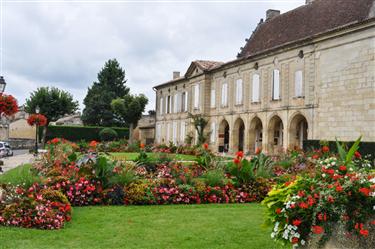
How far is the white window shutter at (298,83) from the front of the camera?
71.6 feet

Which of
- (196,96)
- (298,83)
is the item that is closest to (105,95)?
(196,96)

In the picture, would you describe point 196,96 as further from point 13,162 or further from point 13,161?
point 13,162

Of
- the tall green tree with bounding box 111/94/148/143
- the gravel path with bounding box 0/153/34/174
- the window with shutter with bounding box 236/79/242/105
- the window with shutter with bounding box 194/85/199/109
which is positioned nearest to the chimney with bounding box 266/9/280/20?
the window with shutter with bounding box 236/79/242/105

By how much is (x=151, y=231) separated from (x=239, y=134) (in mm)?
23476

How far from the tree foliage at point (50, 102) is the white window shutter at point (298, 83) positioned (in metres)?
28.4

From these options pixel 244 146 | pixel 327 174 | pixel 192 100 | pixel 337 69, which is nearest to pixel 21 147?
pixel 192 100

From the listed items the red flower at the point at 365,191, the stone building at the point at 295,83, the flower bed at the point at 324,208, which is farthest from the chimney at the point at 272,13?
the red flower at the point at 365,191

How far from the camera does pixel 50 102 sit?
143 feet

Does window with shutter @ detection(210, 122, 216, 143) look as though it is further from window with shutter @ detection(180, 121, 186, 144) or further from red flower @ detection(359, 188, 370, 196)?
red flower @ detection(359, 188, 370, 196)

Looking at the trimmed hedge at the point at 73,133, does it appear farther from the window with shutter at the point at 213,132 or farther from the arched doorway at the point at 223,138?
the arched doorway at the point at 223,138

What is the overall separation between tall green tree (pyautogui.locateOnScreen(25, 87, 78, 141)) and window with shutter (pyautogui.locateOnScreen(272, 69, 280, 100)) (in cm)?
2647

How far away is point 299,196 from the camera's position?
423 cm

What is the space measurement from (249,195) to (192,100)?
24.9 meters

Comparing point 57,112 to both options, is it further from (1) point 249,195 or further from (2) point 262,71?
(1) point 249,195
